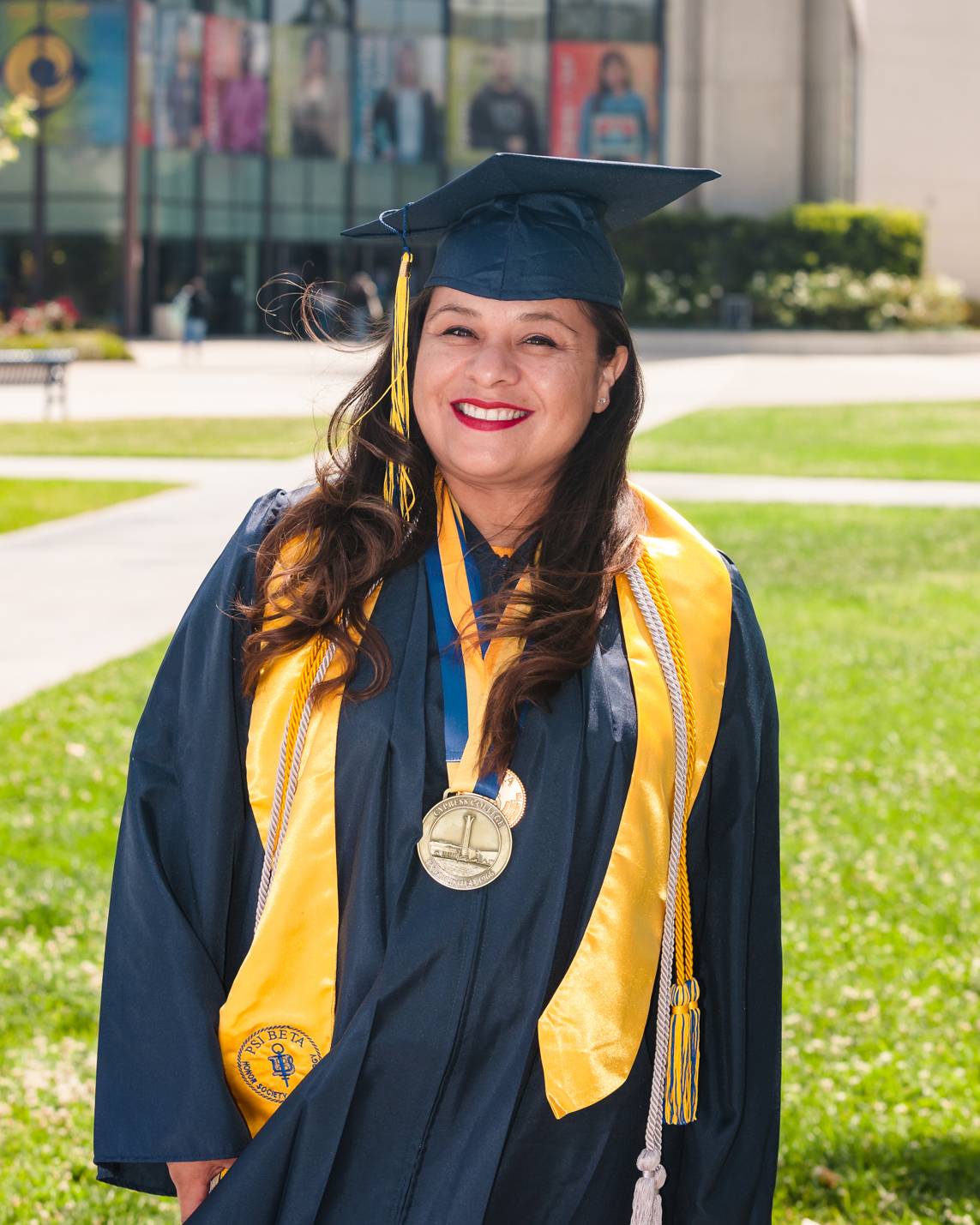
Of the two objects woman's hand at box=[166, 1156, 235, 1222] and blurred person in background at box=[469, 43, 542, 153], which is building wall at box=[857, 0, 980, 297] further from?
woman's hand at box=[166, 1156, 235, 1222]

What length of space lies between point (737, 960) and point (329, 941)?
61 cm

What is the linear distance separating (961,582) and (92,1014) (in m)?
6.78

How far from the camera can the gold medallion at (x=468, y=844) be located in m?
1.76

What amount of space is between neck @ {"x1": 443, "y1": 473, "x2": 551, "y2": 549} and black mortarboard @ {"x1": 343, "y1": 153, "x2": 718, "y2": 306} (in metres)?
0.28

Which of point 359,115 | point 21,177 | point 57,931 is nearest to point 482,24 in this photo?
point 359,115

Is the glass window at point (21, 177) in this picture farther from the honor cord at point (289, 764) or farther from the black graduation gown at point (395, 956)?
the honor cord at point (289, 764)

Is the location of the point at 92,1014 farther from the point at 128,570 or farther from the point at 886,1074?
the point at 128,570

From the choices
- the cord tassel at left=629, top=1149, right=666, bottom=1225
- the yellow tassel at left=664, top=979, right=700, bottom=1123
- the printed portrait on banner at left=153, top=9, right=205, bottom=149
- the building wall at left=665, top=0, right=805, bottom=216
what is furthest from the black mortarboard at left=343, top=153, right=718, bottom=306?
the printed portrait on banner at left=153, top=9, right=205, bottom=149

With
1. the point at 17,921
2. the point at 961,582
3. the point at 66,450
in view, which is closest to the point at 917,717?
the point at 961,582

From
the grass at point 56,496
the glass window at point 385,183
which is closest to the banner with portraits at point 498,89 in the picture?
the glass window at point 385,183

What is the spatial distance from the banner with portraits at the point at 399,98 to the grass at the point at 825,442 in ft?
77.7

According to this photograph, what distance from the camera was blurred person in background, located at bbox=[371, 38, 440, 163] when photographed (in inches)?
1570

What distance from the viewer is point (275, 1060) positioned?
72.6 inches

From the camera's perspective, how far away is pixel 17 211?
1382 inches
